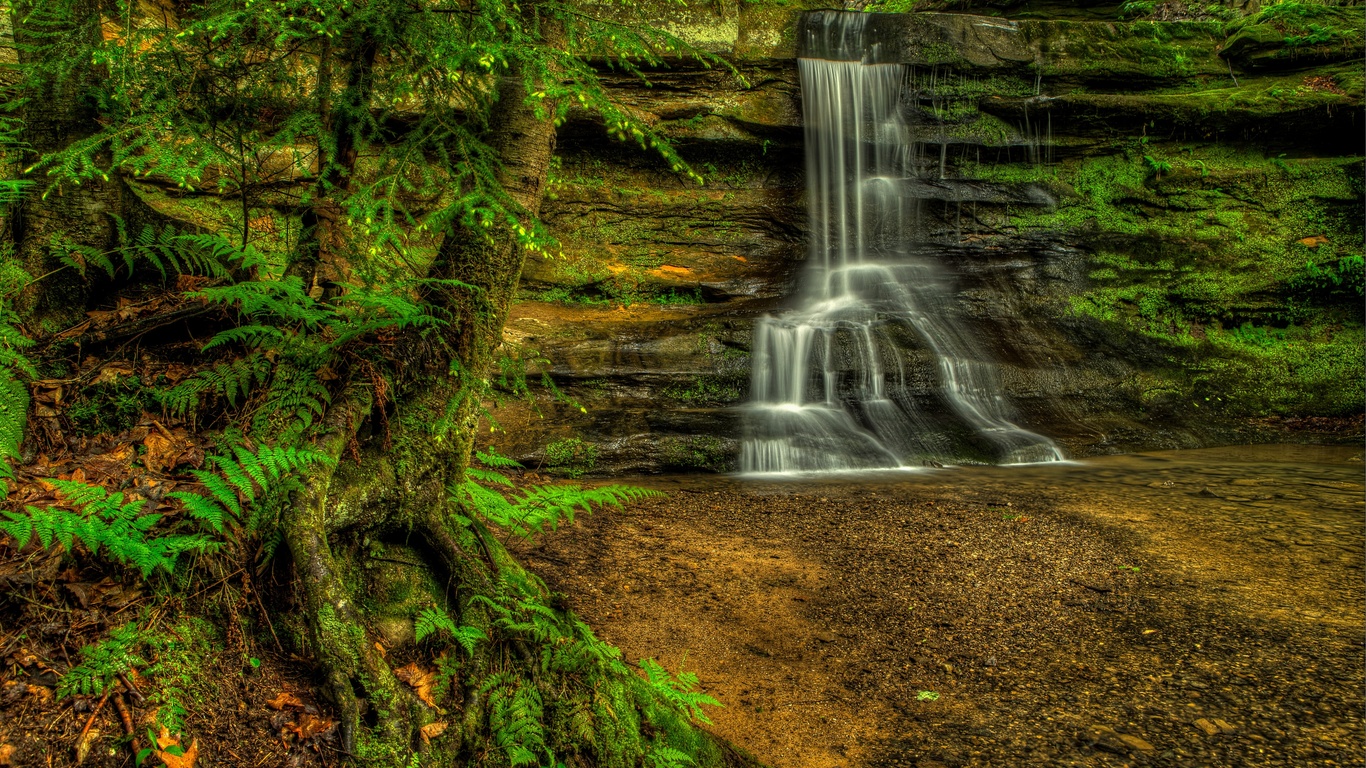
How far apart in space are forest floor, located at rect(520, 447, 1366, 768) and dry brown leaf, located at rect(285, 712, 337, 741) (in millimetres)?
1782

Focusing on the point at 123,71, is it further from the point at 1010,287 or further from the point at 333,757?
the point at 1010,287

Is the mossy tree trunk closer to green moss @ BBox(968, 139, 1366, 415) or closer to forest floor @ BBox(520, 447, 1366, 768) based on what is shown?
forest floor @ BBox(520, 447, 1366, 768)

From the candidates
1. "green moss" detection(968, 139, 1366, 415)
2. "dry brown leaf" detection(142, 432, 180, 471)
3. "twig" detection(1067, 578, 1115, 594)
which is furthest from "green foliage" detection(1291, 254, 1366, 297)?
"dry brown leaf" detection(142, 432, 180, 471)

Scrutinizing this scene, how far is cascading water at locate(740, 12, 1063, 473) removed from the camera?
9305 mm

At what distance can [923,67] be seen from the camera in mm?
13641

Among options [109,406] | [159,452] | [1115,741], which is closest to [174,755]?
[159,452]

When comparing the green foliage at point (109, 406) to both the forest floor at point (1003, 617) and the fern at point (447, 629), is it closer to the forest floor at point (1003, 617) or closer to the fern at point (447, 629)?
the fern at point (447, 629)

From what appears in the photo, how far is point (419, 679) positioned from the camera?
217 cm

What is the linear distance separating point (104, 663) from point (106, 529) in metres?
Answer: 0.32

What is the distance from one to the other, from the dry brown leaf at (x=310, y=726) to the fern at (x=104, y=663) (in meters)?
0.39

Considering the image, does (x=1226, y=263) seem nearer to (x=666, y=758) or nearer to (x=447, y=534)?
(x=666, y=758)

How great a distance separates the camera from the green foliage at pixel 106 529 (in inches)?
69.3

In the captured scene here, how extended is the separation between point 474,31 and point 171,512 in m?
2.00

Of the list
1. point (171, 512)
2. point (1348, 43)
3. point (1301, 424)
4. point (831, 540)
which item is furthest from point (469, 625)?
point (1348, 43)
